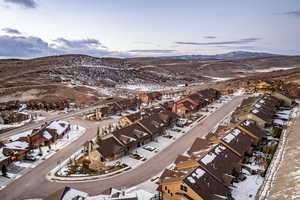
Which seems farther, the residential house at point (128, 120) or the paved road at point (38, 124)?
the residential house at point (128, 120)

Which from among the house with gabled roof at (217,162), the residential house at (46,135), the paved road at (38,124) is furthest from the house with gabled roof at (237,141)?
the paved road at (38,124)

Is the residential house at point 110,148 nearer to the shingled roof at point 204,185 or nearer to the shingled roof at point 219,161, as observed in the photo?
the shingled roof at point 219,161

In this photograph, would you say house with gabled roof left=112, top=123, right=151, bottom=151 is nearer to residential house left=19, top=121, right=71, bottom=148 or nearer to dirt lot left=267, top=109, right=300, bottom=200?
residential house left=19, top=121, right=71, bottom=148

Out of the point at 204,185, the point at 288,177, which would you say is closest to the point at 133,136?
the point at 204,185

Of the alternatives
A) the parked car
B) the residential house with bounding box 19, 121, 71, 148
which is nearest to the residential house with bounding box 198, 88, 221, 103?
the residential house with bounding box 19, 121, 71, 148

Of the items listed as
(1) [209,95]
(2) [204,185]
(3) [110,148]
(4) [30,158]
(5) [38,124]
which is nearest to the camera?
(2) [204,185]

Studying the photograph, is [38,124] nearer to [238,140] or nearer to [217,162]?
[217,162]

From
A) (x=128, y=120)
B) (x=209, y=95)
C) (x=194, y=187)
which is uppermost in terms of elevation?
(x=209, y=95)

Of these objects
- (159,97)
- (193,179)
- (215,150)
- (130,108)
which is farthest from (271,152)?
(159,97)

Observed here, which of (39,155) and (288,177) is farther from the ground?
(288,177)
